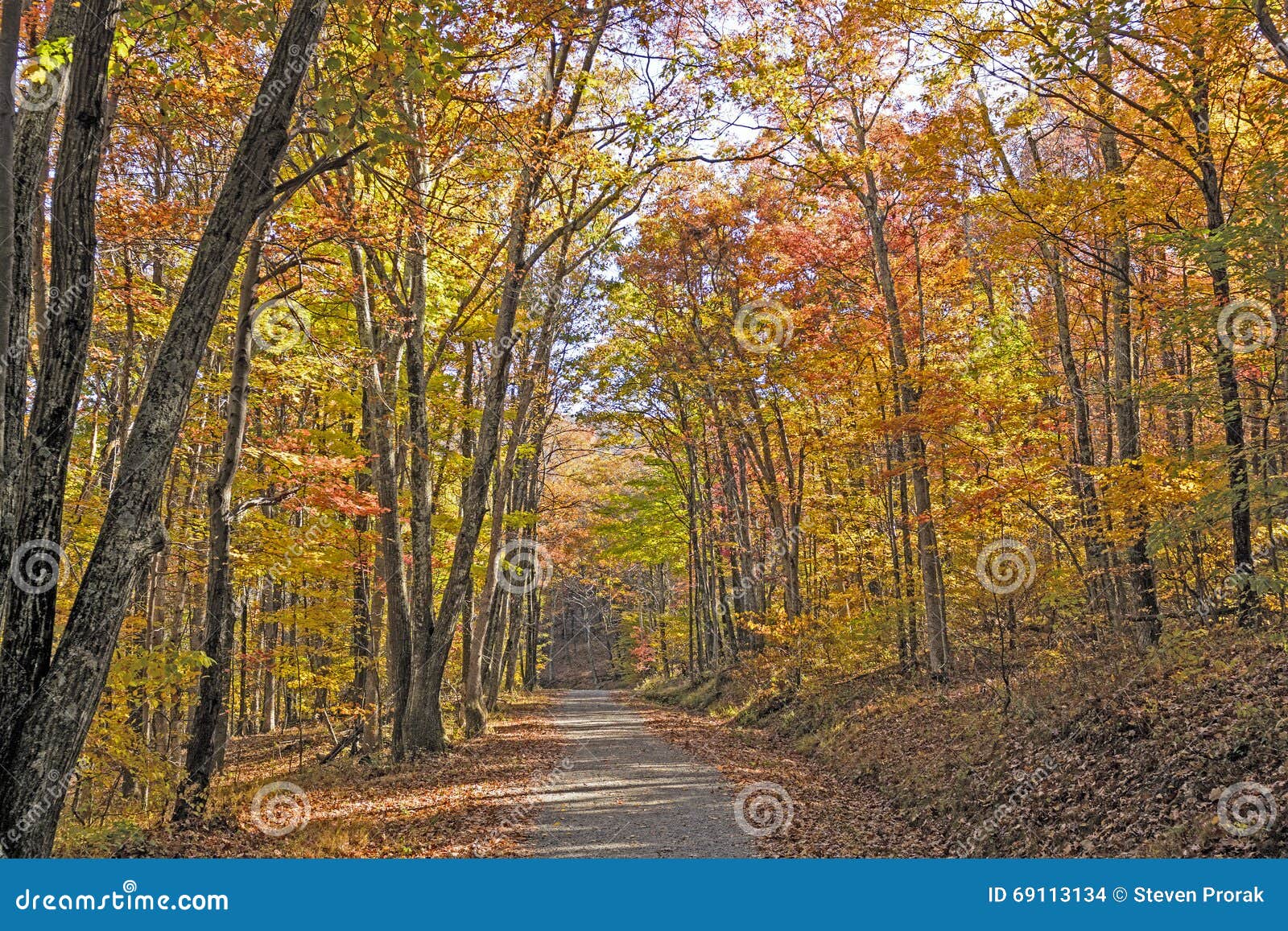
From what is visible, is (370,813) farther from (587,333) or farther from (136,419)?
(587,333)

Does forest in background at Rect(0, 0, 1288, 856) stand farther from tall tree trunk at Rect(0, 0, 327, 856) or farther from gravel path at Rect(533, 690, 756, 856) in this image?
Result: gravel path at Rect(533, 690, 756, 856)

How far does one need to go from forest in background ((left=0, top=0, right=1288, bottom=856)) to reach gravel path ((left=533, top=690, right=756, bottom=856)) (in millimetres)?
3189

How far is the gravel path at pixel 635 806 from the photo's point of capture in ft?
24.4

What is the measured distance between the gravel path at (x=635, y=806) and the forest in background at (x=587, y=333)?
3189mm

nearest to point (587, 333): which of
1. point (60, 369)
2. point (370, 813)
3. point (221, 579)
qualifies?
point (221, 579)

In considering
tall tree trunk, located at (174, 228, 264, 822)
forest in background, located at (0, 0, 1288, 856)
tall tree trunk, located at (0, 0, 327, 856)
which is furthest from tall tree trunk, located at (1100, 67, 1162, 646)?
tall tree trunk, located at (174, 228, 264, 822)

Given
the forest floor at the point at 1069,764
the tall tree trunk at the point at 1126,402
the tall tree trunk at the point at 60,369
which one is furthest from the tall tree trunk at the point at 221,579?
the tall tree trunk at the point at 1126,402

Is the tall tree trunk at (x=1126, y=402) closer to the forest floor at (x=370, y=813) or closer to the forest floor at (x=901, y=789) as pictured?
the forest floor at (x=901, y=789)

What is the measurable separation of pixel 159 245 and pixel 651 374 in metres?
13.7

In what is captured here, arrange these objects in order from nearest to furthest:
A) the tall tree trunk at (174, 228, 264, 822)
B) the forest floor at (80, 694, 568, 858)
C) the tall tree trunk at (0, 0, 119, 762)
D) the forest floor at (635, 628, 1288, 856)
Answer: the tall tree trunk at (0, 0, 119, 762)
the forest floor at (635, 628, 1288, 856)
the forest floor at (80, 694, 568, 858)
the tall tree trunk at (174, 228, 264, 822)

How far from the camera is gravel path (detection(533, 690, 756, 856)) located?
743 cm

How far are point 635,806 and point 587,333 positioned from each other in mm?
14577

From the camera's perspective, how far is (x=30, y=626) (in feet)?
17.3

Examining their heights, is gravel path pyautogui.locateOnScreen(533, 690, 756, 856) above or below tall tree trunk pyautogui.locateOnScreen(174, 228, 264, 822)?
below
